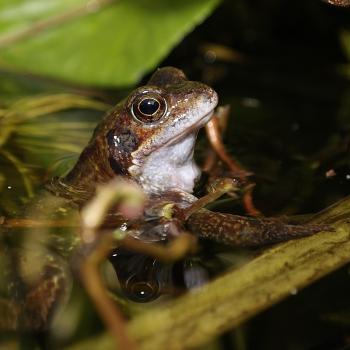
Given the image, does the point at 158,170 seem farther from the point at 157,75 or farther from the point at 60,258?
the point at 60,258

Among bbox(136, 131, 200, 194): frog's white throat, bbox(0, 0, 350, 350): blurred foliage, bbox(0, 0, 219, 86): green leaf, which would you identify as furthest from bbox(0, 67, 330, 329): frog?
bbox(0, 0, 219, 86): green leaf

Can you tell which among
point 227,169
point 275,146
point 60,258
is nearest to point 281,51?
point 275,146

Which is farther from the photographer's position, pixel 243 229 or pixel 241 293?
pixel 243 229

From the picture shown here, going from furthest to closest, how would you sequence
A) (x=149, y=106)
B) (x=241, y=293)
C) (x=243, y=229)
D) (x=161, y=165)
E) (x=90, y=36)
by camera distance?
(x=90, y=36) → (x=161, y=165) → (x=149, y=106) → (x=243, y=229) → (x=241, y=293)

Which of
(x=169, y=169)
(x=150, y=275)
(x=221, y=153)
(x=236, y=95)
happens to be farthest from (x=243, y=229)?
(x=236, y=95)

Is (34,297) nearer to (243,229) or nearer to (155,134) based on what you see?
(243,229)

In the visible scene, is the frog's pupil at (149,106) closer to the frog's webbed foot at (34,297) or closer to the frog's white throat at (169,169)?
the frog's white throat at (169,169)

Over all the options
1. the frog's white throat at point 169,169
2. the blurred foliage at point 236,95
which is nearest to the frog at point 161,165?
the frog's white throat at point 169,169

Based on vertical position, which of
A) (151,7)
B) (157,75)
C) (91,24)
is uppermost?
(157,75)
